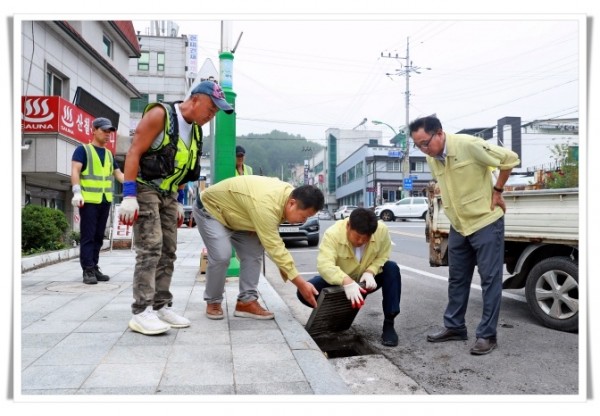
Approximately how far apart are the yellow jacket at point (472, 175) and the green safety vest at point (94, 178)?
358 centimetres

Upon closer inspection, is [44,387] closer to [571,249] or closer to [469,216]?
[469,216]

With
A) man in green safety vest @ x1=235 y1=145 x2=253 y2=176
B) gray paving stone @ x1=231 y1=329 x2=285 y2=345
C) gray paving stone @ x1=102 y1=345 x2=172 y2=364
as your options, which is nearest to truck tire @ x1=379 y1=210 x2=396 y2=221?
man in green safety vest @ x1=235 y1=145 x2=253 y2=176

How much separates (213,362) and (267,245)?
0.80m

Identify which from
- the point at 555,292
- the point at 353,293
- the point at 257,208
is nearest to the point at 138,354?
the point at 257,208

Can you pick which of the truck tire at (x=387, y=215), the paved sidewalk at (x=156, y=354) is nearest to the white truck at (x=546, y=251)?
the paved sidewalk at (x=156, y=354)

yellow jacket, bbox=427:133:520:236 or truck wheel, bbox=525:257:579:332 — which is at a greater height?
yellow jacket, bbox=427:133:520:236

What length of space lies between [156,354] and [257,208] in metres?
1.05

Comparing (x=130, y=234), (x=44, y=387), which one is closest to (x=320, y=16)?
(x=44, y=387)

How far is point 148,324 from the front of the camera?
294 centimetres

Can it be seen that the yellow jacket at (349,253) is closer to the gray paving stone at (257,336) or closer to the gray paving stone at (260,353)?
the gray paving stone at (257,336)

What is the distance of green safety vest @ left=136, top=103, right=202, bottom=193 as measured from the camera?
9.65 feet

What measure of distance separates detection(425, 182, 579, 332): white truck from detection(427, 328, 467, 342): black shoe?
0.73m

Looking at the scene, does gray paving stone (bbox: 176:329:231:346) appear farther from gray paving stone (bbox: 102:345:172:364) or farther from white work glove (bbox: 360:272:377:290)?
white work glove (bbox: 360:272:377:290)

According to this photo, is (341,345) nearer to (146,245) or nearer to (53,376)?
(146,245)
